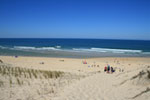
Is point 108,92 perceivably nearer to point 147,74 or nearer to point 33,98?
point 147,74

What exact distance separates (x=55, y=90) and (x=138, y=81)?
159 inches

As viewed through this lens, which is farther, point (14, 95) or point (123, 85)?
point (123, 85)

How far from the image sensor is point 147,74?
5.24 m

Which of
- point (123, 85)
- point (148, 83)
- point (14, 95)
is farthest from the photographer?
point (123, 85)

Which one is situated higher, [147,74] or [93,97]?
[147,74]

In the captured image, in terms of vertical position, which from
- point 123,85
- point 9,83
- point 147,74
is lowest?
point 9,83

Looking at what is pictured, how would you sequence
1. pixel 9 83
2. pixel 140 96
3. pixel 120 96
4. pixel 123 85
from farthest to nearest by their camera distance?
pixel 9 83
pixel 123 85
pixel 120 96
pixel 140 96

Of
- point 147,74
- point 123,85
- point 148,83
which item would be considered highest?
point 147,74

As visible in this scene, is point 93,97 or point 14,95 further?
point 14,95

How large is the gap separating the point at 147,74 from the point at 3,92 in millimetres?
6796

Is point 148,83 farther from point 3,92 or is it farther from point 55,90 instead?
point 3,92

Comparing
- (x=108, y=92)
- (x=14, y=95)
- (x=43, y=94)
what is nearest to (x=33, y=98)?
(x=43, y=94)

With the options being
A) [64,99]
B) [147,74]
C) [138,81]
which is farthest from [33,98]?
[147,74]

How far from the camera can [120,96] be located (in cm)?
467
